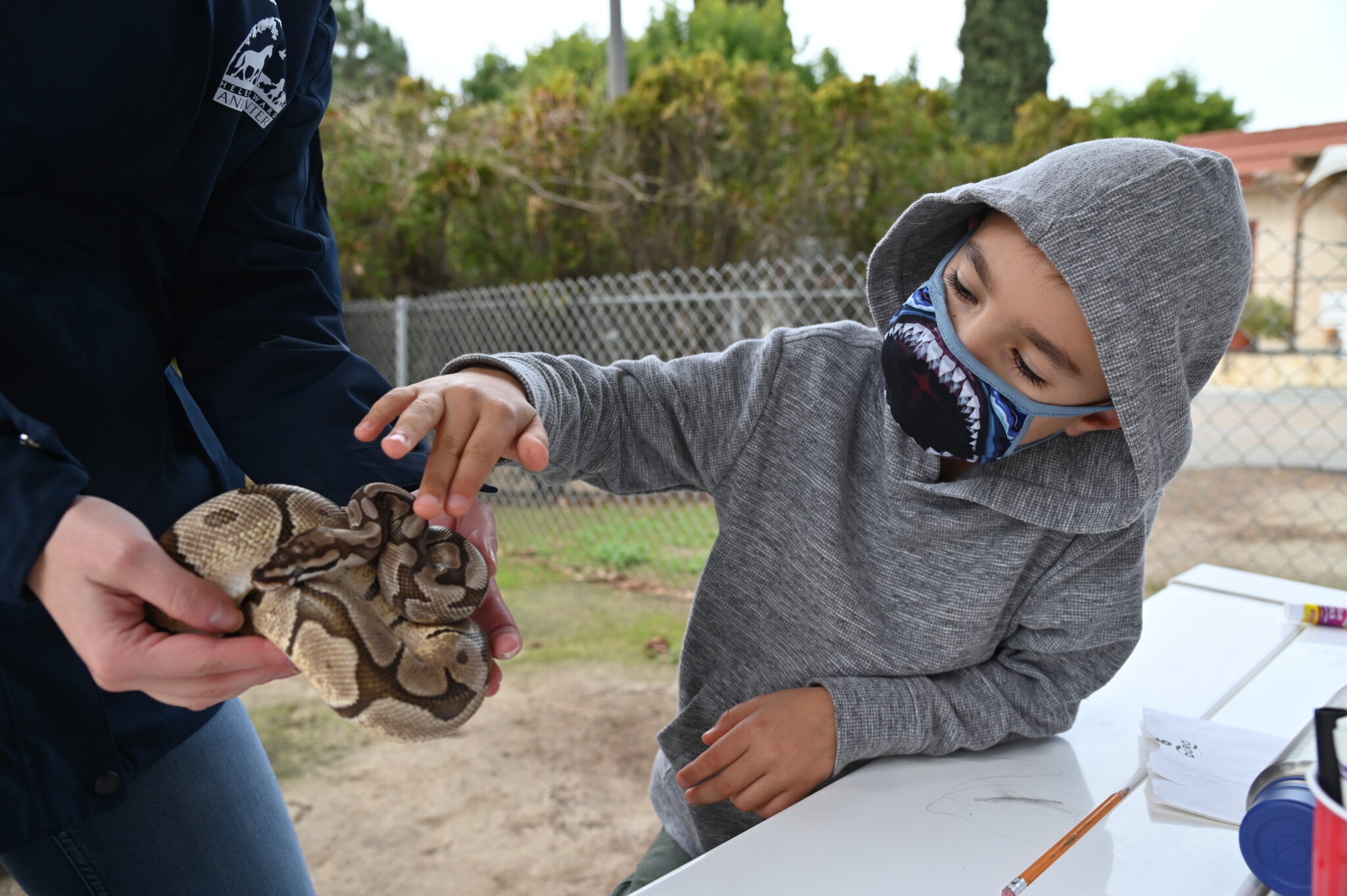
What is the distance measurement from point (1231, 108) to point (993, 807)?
31.3 metres

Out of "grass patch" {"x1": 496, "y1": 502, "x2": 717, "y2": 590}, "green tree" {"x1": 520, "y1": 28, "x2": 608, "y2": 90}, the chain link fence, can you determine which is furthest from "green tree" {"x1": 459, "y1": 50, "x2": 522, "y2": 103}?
"grass patch" {"x1": 496, "y1": 502, "x2": 717, "y2": 590}

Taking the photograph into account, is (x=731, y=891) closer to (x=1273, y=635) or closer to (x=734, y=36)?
(x=1273, y=635)

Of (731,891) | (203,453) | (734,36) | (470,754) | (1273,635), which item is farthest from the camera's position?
(734,36)

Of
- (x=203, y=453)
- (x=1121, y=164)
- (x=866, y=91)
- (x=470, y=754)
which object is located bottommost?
(x=470, y=754)

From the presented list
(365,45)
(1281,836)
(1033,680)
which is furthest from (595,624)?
(365,45)

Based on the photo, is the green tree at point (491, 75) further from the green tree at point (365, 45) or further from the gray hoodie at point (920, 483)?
the gray hoodie at point (920, 483)

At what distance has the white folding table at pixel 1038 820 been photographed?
1397 millimetres

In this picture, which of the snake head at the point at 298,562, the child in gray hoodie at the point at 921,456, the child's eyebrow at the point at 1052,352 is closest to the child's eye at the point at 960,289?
the child in gray hoodie at the point at 921,456

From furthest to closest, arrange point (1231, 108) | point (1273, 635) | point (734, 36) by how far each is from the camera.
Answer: point (1231, 108), point (734, 36), point (1273, 635)

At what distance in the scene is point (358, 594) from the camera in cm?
136

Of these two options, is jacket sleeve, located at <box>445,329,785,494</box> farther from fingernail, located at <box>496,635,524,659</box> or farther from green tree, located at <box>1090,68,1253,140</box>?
green tree, located at <box>1090,68,1253,140</box>

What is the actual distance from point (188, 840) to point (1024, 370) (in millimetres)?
1708

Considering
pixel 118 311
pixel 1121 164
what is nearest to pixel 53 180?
pixel 118 311

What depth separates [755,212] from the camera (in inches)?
310
